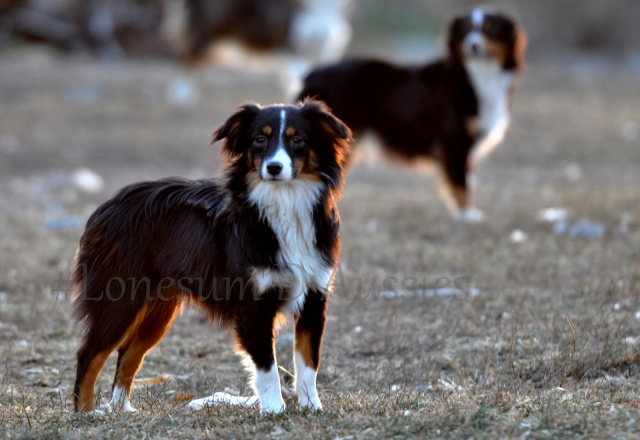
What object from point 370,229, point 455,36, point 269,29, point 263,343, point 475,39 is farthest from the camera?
point 269,29

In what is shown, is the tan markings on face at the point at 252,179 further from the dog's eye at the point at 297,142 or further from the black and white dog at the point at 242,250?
the dog's eye at the point at 297,142

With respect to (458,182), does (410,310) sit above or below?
below

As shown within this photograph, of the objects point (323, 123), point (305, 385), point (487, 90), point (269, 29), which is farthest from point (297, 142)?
point (269, 29)

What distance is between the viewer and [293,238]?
12.6 ft

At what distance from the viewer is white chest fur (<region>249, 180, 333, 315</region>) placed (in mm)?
3752

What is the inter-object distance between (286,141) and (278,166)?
0.17 m

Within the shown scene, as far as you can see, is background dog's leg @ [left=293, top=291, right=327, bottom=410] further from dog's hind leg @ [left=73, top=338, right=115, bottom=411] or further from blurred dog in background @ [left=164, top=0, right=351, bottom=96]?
blurred dog in background @ [left=164, top=0, right=351, bottom=96]

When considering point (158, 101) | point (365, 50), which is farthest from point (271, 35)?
point (365, 50)

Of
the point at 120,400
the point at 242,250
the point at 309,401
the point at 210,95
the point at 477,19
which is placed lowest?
the point at 120,400

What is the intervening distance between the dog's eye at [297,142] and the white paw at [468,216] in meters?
4.74

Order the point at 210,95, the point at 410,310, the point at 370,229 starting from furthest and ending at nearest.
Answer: the point at 210,95
the point at 370,229
the point at 410,310

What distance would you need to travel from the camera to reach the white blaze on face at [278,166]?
3.72 metres

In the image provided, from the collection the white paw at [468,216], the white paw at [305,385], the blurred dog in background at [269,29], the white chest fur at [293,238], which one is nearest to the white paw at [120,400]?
the white paw at [305,385]

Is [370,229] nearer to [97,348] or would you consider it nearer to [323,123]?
[323,123]
